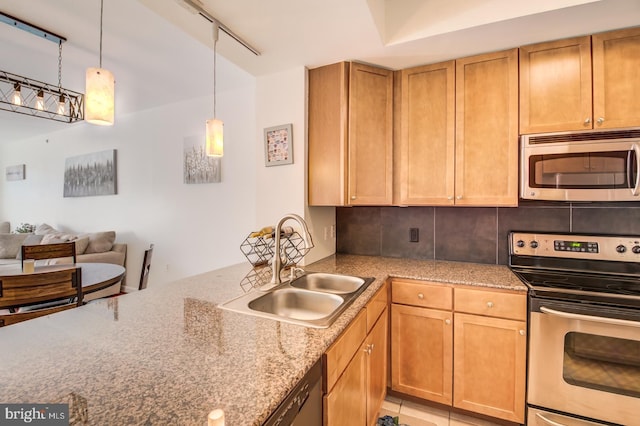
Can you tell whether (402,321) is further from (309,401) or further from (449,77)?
(449,77)

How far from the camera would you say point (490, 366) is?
1618 mm

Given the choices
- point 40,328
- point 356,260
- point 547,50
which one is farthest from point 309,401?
point 547,50

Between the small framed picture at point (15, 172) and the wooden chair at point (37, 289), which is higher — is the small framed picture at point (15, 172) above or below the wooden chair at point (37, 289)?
above

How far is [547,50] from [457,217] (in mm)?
1181

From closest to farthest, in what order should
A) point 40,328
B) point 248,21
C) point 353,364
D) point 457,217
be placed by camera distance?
point 40,328
point 353,364
point 248,21
point 457,217

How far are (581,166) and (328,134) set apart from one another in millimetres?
1560

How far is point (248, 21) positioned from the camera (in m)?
1.53

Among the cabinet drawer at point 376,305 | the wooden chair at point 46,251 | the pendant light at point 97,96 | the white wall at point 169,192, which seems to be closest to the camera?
the pendant light at point 97,96

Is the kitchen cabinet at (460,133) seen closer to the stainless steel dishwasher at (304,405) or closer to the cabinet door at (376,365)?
the cabinet door at (376,365)

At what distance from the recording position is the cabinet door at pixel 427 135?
193cm

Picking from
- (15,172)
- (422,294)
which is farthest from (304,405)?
(15,172)

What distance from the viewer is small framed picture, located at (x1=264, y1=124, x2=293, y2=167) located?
6.75ft

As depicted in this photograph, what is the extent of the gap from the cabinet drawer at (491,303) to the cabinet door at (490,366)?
38 mm

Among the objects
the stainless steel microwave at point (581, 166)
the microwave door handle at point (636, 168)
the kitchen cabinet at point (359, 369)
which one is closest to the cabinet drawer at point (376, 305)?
the kitchen cabinet at point (359, 369)
